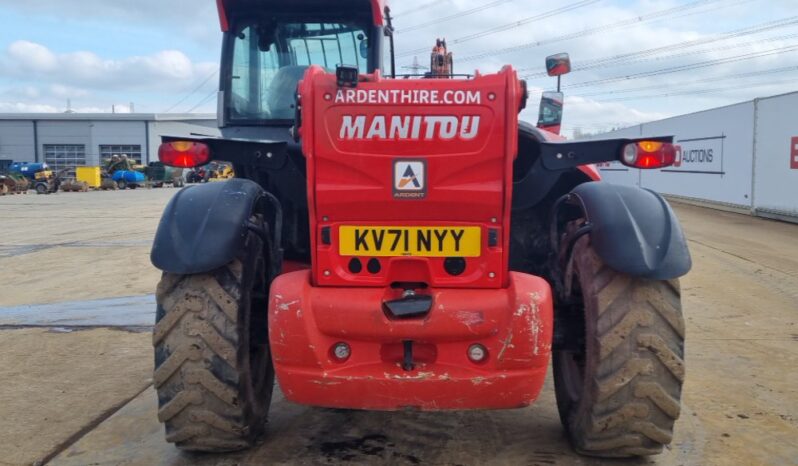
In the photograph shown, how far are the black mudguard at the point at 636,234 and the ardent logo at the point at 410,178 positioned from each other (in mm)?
876

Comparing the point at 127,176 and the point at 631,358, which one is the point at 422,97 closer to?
the point at 631,358

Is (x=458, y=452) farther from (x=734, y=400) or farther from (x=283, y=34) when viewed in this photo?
(x=283, y=34)

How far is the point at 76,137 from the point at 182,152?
6725cm

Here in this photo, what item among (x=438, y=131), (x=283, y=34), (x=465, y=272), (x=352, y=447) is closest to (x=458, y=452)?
(x=352, y=447)

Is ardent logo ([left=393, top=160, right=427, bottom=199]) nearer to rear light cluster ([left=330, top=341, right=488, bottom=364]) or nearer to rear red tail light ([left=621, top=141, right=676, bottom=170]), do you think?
rear light cluster ([left=330, top=341, right=488, bottom=364])

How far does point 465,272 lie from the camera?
3242 mm

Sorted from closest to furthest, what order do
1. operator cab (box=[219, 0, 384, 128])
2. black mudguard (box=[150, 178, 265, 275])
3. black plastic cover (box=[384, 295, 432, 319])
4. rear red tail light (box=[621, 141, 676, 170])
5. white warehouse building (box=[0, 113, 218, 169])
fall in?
1. black plastic cover (box=[384, 295, 432, 319])
2. black mudguard (box=[150, 178, 265, 275])
3. rear red tail light (box=[621, 141, 676, 170])
4. operator cab (box=[219, 0, 384, 128])
5. white warehouse building (box=[0, 113, 218, 169])

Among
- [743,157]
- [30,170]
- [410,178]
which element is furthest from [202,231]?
[30,170]

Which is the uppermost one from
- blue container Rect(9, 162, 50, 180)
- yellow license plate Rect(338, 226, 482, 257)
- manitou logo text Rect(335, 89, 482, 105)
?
blue container Rect(9, 162, 50, 180)

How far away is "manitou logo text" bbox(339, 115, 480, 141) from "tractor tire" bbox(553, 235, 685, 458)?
0.88 metres

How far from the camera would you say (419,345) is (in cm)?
318

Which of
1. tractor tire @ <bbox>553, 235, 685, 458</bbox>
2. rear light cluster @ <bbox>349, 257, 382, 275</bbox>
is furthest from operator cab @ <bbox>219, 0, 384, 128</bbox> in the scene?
tractor tire @ <bbox>553, 235, 685, 458</bbox>

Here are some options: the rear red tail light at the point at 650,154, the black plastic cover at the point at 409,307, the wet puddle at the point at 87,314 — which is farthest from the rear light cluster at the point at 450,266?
the wet puddle at the point at 87,314

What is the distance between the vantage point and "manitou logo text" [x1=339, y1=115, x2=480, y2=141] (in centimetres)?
312
